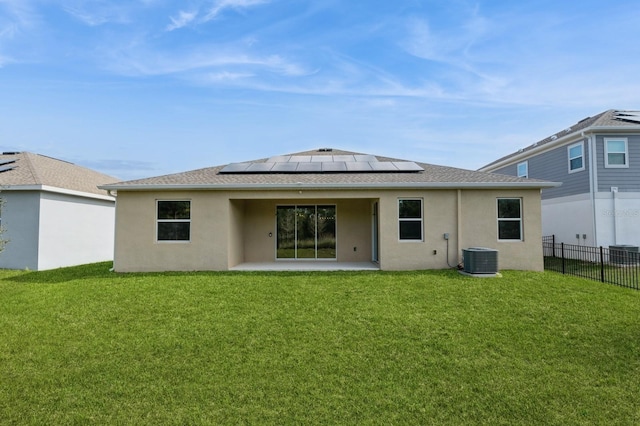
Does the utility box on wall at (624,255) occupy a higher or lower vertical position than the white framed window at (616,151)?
lower

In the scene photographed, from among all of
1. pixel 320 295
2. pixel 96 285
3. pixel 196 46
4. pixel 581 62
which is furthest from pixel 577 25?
pixel 96 285

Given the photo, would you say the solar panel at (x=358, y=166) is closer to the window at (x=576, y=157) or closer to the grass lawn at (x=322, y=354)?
the grass lawn at (x=322, y=354)

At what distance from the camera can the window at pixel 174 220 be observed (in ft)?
36.2

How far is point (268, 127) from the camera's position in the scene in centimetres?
1755

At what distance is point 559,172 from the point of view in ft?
52.5

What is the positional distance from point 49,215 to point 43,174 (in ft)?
7.07

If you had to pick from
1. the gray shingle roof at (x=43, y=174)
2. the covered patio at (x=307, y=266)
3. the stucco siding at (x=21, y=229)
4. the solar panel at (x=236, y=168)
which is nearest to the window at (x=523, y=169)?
the covered patio at (x=307, y=266)

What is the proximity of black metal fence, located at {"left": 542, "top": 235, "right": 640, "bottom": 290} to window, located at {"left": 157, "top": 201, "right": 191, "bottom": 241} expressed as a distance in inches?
462

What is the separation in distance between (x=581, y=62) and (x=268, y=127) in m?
13.6

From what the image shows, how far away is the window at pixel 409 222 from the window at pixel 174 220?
6.93 m

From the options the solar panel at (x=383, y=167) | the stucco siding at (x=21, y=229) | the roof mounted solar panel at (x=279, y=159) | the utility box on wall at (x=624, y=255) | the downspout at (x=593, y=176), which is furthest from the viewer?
the roof mounted solar panel at (x=279, y=159)

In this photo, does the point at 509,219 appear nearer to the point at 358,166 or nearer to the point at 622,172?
the point at 358,166

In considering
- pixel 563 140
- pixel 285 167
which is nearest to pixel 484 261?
pixel 285 167

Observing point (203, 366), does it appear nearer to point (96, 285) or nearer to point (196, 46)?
point (96, 285)
